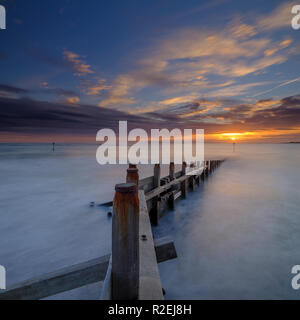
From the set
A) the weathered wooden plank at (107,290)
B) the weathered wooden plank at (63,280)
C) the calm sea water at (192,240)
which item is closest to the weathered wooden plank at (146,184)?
the calm sea water at (192,240)

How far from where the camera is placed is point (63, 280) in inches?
101

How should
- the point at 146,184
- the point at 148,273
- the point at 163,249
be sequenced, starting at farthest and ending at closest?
the point at 146,184, the point at 163,249, the point at 148,273

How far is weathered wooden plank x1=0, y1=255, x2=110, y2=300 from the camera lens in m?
2.54

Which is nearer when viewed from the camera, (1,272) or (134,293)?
(134,293)

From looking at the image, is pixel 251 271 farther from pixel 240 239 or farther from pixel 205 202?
pixel 205 202

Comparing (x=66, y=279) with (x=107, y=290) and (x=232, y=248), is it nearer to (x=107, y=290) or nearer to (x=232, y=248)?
(x=107, y=290)

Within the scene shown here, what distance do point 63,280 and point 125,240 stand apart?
173 centimetres

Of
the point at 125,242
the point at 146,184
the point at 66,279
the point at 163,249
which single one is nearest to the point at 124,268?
the point at 125,242
